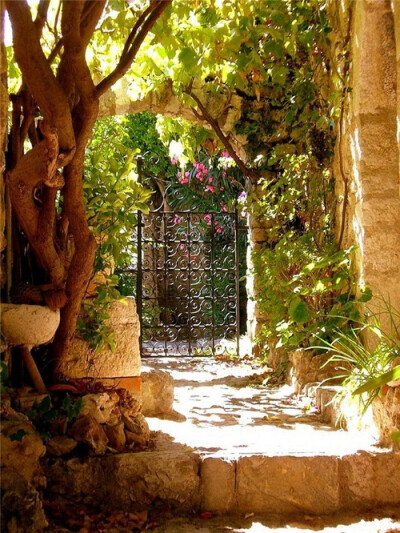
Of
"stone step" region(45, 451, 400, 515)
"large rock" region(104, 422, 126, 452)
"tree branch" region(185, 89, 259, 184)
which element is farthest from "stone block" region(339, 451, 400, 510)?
"tree branch" region(185, 89, 259, 184)

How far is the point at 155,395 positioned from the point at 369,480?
4.88 ft

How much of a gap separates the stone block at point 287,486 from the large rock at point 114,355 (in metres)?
0.85

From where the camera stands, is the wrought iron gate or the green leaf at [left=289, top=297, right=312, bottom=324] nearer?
the green leaf at [left=289, top=297, right=312, bottom=324]

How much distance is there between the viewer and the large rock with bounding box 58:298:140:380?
3.05 metres

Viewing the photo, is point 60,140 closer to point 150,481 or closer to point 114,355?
point 114,355

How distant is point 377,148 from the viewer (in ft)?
11.0

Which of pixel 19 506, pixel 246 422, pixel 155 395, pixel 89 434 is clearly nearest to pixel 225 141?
pixel 155 395

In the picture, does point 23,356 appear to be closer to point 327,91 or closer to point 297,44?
point 327,91

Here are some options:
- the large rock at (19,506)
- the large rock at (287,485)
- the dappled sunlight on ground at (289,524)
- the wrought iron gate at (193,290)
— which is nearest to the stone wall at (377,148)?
the large rock at (287,485)

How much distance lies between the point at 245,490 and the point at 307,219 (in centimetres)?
275

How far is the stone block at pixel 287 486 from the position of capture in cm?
260

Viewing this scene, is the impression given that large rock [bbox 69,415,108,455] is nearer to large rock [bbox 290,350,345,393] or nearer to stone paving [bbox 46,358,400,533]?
stone paving [bbox 46,358,400,533]

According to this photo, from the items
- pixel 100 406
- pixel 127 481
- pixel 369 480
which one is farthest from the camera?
pixel 100 406

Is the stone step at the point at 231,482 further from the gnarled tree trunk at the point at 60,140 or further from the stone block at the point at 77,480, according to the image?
the gnarled tree trunk at the point at 60,140
